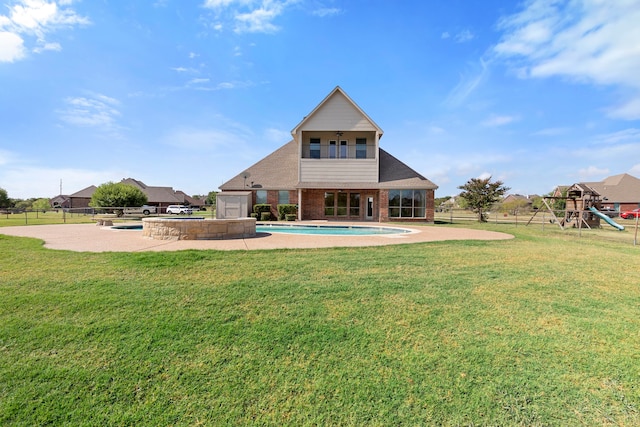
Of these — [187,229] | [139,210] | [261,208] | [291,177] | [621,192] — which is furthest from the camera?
[621,192]

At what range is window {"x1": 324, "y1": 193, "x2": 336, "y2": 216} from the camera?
22005 millimetres

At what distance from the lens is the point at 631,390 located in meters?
2.74

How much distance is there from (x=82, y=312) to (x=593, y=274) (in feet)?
31.6

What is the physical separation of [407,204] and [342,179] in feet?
16.9

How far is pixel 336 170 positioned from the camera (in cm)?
2125

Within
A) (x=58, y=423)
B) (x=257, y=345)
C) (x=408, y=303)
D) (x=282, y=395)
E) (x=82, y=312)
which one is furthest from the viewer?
(x=408, y=303)

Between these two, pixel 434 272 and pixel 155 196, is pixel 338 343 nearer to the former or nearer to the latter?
pixel 434 272

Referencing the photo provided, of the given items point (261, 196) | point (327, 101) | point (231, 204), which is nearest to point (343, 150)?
point (327, 101)

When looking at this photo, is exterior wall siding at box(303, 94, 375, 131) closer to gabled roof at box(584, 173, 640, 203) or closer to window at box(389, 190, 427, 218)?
window at box(389, 190, 427, 218)

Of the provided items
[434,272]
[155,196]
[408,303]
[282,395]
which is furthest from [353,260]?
[155,196]

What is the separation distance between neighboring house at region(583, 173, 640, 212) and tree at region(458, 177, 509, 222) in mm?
30202

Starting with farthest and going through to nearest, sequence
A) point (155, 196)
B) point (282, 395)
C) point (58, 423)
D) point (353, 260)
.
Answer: point (155, 196) < point (353, 260) < point (282, 395) < point (58, 423)

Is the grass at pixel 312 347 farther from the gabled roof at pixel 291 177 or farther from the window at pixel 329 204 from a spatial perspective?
the window at pixel 329 204

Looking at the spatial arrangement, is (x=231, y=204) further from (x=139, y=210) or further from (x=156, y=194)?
(x=156, y=194)
